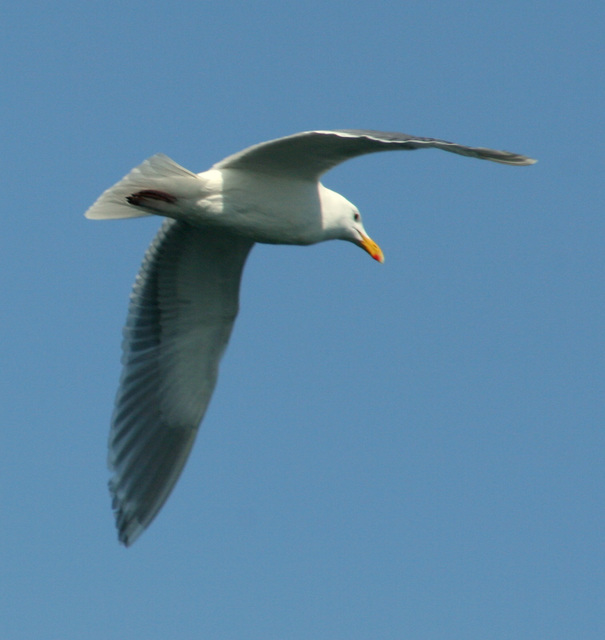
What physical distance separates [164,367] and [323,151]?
281 cm

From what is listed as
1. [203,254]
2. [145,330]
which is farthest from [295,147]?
[145,330]

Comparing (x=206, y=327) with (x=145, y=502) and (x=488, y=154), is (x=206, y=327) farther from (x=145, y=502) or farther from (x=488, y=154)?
(x=488, y=154)

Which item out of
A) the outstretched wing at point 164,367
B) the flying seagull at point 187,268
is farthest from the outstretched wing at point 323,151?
the outstretched wing at point 164,367

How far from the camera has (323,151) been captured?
25.2 ft

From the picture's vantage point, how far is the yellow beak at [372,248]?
8.81 m

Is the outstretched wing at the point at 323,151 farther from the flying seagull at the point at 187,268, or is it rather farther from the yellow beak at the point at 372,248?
the yellow beak at the point at 372,248

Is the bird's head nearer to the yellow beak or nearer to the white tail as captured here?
the yellow beak

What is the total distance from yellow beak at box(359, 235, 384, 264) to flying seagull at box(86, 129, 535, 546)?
1 cm

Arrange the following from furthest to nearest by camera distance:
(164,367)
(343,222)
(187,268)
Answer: (164,367), (187,268), (343,222)

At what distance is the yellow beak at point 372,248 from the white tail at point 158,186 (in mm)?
1516

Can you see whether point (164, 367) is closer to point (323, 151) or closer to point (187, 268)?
point (187, 268)

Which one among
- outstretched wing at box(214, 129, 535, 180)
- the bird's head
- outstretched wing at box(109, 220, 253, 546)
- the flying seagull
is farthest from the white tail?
outstretched wing at box(109, 220, 253, 546)

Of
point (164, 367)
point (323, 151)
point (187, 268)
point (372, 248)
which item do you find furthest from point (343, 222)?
point (164, 367)

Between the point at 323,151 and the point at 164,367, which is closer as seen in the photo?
the point at 323,151
